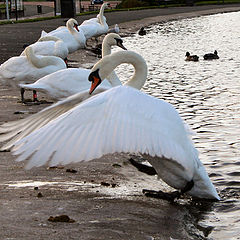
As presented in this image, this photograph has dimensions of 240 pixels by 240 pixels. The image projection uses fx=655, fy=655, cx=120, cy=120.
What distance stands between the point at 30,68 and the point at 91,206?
255 inches

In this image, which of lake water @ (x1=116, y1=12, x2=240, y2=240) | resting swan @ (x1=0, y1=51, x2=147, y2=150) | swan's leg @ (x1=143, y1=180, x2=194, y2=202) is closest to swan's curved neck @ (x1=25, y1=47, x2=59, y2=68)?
lake water @ (x1=116, y1=12, x2=240, y2=240)

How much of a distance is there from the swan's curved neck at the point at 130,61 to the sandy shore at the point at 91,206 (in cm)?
102

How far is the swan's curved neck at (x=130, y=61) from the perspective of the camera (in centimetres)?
695

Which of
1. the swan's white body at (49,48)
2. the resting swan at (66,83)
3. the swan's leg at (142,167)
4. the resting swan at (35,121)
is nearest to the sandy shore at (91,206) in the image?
the swan's leg at (142,167)

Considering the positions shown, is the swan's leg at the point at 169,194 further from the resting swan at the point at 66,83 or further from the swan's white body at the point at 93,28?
the swan's white body at the point at 93,28

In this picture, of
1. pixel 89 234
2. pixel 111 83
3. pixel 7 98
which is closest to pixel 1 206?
pixel 89 234

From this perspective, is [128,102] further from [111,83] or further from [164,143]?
[111,83]

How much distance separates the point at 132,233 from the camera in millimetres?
5094

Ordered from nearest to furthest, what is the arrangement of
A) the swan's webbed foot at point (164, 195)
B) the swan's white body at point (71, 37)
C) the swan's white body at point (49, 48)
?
the swan's webbed foot at point (164, 195), the swan's white body at point (49, 48), the swan's white body at point (71, 37)

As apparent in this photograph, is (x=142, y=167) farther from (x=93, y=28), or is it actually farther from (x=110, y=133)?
(x=93, y=28)

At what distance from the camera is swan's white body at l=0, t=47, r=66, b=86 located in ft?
38.5

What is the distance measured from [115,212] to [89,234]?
720 mm

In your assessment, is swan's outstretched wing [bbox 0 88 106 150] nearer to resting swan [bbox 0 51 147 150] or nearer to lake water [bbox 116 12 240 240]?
resting swan [bbox 0 51 147 150]

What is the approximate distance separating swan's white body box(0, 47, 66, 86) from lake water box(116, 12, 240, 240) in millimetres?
2263
